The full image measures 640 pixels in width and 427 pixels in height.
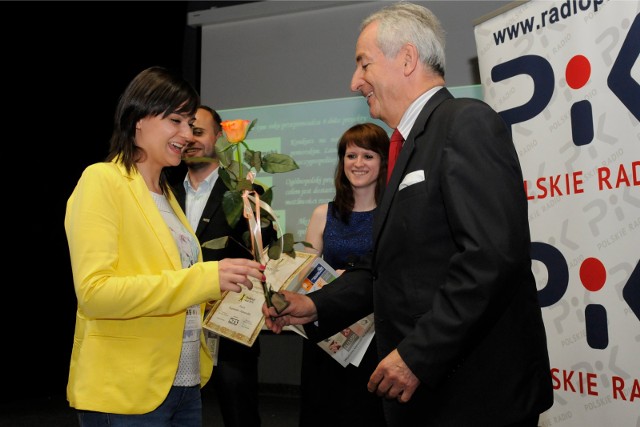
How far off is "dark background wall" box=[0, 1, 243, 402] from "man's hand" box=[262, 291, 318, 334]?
408 cm

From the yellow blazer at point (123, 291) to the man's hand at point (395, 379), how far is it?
48 centimetres

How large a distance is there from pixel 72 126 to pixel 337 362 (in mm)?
4298

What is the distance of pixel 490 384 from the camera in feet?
4.64

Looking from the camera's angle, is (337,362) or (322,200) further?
(322,200)

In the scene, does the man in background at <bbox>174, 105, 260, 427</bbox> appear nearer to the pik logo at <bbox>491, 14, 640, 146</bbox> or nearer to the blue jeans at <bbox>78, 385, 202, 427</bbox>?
the blue jeans at <bbox>78, 385, 202, 427</bbox>

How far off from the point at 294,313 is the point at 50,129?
14.3ft

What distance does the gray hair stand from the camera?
A: 1.71 meters

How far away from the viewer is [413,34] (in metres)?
1.71

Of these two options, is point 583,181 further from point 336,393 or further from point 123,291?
point 123,291

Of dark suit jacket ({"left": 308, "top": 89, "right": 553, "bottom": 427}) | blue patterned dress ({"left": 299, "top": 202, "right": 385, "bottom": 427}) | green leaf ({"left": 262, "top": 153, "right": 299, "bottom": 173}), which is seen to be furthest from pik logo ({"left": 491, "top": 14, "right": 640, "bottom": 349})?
green leaf ({"left": 262, "top": 153, "right": 299, "bottom": 173})

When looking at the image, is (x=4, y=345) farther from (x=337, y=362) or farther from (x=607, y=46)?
(x=607, y=46)

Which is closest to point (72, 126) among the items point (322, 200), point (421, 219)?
point (322, 200)

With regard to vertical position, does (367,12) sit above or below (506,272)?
above

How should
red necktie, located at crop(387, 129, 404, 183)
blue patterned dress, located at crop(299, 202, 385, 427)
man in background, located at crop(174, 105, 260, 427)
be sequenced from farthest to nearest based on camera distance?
man in background, located at crop(174, 105, 260, 427), blue patterned dress, located at crop(299, 202, 385, 427), red necktie, located at crop(387, 129, 404, 183)
